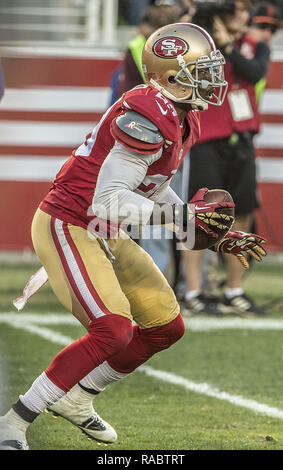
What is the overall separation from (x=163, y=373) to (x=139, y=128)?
2157 millimetres

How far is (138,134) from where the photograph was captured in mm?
3488

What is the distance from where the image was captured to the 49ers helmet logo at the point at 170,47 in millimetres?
3801

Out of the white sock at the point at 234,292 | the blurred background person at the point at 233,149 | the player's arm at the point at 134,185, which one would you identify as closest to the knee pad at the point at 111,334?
the player's arm at the point at 134,185

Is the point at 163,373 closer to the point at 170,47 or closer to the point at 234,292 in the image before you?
the point at 234,292

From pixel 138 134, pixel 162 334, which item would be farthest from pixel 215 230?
pixel 162 334

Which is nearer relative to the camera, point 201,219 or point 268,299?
point 201,219

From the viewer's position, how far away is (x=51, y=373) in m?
3.72

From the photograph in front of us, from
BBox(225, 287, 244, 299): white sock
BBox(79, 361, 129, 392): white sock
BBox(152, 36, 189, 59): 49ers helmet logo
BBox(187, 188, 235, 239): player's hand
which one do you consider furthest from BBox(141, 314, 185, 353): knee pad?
BBox(225, 287, 244, 299): white sock

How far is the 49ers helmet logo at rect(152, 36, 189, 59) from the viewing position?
12.5ft

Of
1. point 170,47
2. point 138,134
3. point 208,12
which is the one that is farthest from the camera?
point 208,12

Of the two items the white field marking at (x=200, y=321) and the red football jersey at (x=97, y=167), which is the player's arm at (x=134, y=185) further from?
the white field marking at (x=200, y=321)
